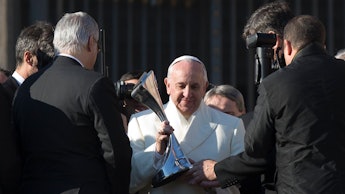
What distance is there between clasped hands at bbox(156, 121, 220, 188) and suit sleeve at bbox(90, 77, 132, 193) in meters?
0.39

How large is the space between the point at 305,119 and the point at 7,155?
1.39 m

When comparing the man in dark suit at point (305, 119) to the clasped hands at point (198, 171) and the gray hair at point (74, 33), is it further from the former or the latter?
the gray hair at point (74, 33)

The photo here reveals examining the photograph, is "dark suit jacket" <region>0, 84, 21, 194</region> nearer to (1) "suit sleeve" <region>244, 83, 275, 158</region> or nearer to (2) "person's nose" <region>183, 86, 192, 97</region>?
(2) "person's nose" <region>183, 86, 192, 97</region>

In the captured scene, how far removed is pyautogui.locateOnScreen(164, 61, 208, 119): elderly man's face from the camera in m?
5.79

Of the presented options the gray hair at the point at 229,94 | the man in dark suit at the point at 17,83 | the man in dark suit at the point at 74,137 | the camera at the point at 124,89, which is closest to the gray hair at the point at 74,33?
the man in dark suit at the point at 74,137

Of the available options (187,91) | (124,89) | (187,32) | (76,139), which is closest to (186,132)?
(187,91)

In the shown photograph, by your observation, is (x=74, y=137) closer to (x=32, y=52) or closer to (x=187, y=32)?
(x=32, y=52)

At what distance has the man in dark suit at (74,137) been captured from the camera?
17.0 feet

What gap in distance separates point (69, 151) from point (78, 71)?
1.26 ft

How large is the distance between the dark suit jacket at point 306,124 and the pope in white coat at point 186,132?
635 millimetres

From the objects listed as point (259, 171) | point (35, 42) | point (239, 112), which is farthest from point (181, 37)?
point (259, 171)

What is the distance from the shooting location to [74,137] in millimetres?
5195

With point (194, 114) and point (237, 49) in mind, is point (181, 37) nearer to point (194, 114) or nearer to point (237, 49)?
point (237, 49)

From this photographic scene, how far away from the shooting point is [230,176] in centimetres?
554
